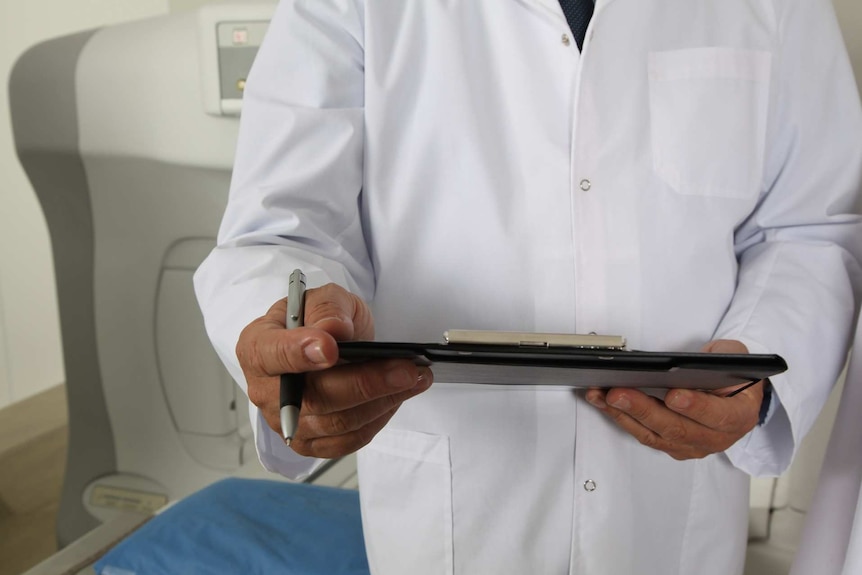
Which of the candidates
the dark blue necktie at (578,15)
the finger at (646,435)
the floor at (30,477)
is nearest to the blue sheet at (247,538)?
the finger at (646,435)

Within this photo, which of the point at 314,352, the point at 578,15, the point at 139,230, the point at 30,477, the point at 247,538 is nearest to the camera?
the point at 314,352

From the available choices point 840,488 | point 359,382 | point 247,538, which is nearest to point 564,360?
point 359,382

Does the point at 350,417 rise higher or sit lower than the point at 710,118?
lower

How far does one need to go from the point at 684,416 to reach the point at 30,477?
5.62 feet

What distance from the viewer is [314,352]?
48 centimetres

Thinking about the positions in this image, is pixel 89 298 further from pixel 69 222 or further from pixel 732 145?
pixel 732 145

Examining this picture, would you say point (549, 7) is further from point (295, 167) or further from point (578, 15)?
point (295, 167)

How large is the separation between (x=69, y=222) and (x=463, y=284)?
96 cm

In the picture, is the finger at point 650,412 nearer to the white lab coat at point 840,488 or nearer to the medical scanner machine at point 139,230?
the white lab coat at point 840,488

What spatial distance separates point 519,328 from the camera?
0.79m

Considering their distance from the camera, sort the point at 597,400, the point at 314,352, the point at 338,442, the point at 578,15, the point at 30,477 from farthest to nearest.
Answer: the point at 30,477
the point at 578,15
the point at 597,400
the point at 338,442
the point at 314,352

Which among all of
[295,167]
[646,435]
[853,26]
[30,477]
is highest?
[853,26]

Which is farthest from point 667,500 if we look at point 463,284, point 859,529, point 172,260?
point 172,260

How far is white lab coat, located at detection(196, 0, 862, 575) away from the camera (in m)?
0.77
